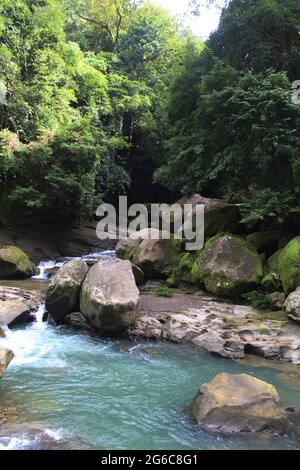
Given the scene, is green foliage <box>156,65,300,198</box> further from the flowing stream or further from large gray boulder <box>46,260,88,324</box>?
the flowing stream

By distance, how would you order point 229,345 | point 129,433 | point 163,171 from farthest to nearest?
1. point 163,171
2. point 229,345
3. point 129,433

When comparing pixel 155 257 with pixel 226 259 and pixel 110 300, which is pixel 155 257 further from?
pixel 110 300

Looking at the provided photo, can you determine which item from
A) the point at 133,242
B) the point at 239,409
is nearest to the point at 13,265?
the point at 133,242

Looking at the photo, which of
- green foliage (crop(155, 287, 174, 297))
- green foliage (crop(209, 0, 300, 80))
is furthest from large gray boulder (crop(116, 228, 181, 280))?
green foliage (crop(209, 0, 300, 80))

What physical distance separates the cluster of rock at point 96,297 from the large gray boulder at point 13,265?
3685 mm

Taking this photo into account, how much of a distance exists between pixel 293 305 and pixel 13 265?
328 inches

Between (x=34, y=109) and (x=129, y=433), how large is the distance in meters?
14.7

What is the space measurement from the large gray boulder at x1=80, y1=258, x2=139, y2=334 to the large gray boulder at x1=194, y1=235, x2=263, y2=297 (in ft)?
8.49

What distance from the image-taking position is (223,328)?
8.95 metres

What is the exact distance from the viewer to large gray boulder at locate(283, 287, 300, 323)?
8891 millimetres

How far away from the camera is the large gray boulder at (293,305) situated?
8891mm
